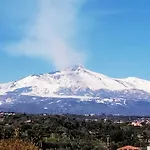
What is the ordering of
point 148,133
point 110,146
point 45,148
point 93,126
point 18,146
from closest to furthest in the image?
point 18,146, point 45,148, point 110,146, point 148,133, point 93,126

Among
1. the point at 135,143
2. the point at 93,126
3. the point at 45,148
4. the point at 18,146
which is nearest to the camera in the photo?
the point at 18,146

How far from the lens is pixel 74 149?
71250 millimetres

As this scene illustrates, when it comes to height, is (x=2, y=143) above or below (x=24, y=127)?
below

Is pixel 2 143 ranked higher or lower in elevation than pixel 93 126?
lower

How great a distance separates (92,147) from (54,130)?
23966 millimetres

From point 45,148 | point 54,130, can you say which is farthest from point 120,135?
point 45,148

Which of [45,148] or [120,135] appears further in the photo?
[120,135]

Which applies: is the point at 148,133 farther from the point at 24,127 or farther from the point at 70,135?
the point at 24,127

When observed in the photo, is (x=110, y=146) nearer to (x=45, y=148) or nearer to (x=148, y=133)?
(x=45, y=148)

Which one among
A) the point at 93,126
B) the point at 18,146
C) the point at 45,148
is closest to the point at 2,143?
the point at 18,146

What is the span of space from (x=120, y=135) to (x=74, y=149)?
2462 centimetres

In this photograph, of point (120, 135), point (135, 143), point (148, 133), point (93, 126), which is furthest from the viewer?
point (93, 126)

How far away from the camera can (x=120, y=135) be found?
94375mm

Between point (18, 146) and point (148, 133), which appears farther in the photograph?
point (148, 133)
